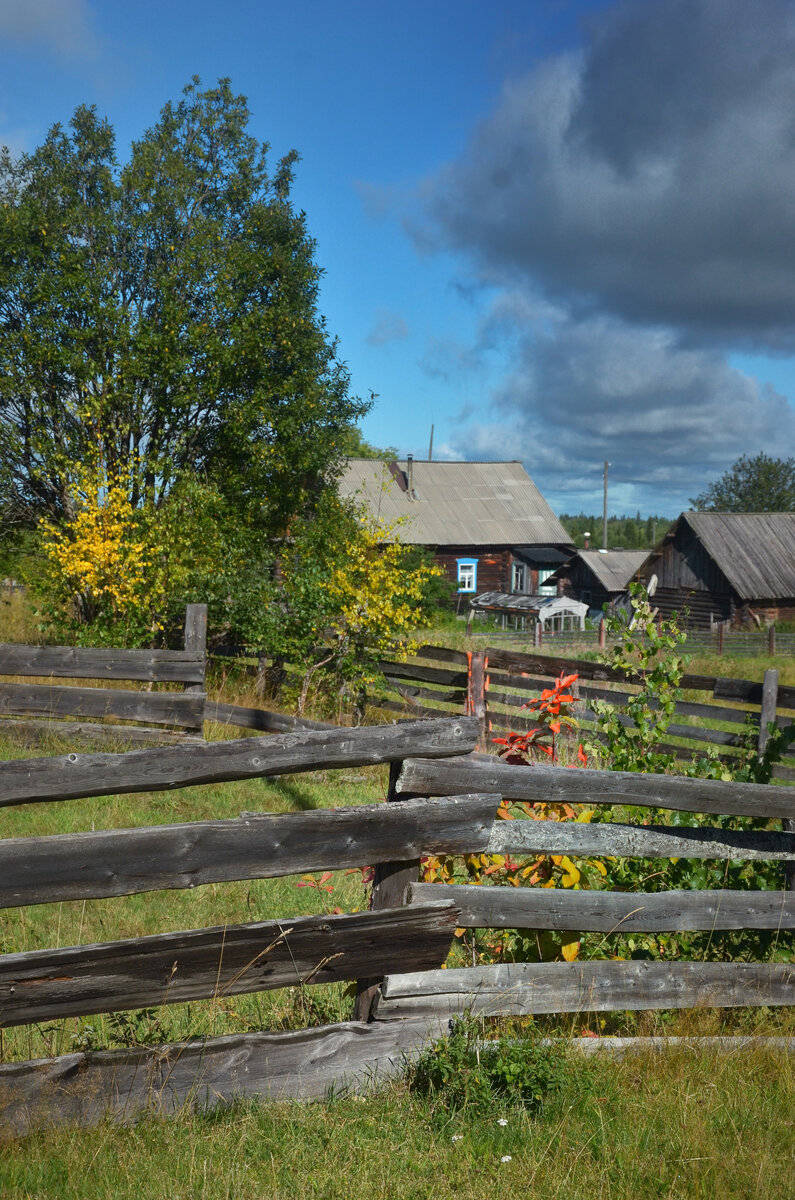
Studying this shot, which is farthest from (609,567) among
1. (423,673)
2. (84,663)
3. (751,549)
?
(84,663)

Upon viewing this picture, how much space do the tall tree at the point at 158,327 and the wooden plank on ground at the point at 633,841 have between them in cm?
1545

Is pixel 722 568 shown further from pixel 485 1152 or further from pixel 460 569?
pixel 485 1152

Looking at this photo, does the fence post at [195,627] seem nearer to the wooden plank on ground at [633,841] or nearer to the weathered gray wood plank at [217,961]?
the wooden plank on ground at [633,841]

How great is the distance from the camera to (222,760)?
3172 millimetres

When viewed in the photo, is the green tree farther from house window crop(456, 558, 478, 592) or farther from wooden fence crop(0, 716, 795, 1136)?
wooden fence crop(0, 716, 795, 1136)

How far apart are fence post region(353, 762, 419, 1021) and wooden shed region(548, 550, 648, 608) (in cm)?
4787

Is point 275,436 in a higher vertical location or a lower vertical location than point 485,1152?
higher

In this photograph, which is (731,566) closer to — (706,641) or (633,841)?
(706,641)

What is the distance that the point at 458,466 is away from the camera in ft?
161

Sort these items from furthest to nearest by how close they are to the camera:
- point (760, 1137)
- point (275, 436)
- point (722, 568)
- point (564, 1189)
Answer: point (722, 568) < point (275, 436) < point (760, 1137) < point (564, 1189)

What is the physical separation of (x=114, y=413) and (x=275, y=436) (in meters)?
3.58

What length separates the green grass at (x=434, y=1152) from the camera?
2604 mm

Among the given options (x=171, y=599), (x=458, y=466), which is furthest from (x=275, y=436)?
(x=458, y=466)

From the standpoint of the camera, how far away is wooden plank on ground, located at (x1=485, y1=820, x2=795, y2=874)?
353 centimetres
